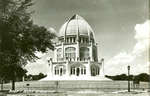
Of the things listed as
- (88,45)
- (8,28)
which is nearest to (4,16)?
(8,28)

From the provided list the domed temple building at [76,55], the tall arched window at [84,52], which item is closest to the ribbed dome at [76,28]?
the domed temple building at [76,55]

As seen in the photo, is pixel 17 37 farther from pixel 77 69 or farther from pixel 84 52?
pixel 84 52

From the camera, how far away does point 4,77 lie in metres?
26.3

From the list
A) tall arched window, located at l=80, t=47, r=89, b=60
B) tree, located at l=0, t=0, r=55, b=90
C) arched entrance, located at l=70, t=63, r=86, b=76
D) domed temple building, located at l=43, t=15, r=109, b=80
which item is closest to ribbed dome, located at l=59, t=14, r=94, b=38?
domed temple building, located at l=43, t=15, r=109, b=80

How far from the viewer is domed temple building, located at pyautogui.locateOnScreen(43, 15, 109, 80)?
301 ft

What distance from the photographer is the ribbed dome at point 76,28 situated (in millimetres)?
100869

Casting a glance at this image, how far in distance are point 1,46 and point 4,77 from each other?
349cm

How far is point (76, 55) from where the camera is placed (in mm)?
97188

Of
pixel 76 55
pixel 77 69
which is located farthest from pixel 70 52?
pixel 77 69

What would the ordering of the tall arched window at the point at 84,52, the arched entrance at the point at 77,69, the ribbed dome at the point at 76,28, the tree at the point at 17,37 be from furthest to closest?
1. the ribbed dome at the point at 76,28
2. the tall arched window at the point at 84,52
3. the arched entrance at the point at 77,69
4. the tree at the point at 17,37

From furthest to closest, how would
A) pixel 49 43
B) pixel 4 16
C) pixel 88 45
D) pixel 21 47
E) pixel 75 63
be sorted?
pixel 88 45 < pixel 75 63 < pixel 49 43 < pixel 21 47 < pixel 4 16

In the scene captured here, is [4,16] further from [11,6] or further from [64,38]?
[64,38]

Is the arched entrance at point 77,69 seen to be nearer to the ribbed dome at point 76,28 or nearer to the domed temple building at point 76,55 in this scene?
the domed temple building at point 76,55

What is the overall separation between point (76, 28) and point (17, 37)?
75775mm
